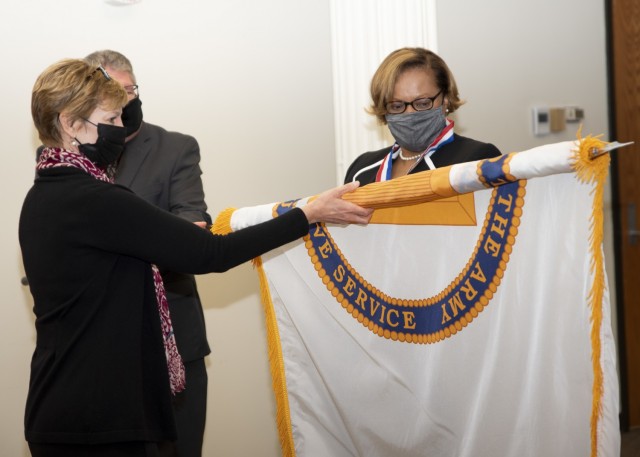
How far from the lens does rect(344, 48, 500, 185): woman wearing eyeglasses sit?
2.31 metres

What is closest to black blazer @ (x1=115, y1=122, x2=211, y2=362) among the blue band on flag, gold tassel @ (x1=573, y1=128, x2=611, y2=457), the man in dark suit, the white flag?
the man in dark suit

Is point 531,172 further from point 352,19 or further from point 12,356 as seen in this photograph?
point 12,356

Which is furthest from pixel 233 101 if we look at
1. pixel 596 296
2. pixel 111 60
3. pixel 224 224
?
pixel 596 296

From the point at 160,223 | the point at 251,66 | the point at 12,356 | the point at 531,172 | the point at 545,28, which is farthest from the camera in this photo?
the point at 545,28

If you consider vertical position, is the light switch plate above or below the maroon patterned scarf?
above

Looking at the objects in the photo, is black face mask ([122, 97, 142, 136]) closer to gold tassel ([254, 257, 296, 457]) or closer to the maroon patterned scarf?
the maroon patterned scarf

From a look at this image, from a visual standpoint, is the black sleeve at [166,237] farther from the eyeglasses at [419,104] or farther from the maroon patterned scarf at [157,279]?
the eyeglasses at [419,104]

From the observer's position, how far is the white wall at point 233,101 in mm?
3391

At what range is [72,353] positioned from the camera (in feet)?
6.26

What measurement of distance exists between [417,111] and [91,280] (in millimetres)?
1065

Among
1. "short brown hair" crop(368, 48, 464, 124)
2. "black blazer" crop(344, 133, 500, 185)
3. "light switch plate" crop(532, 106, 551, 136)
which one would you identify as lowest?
"black blazer" crop(344, 133, 500, 185)

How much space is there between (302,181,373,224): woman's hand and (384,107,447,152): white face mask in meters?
0.24

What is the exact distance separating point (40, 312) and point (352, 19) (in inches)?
80.3

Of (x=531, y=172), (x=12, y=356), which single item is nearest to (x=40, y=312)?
(x=531, y=172)
